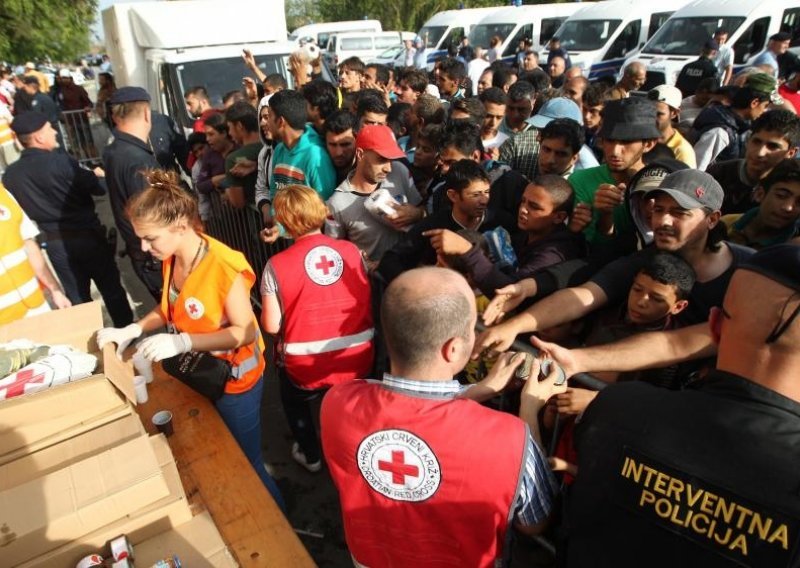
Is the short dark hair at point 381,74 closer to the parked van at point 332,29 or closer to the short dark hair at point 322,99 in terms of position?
the short dark hair at point 322,99

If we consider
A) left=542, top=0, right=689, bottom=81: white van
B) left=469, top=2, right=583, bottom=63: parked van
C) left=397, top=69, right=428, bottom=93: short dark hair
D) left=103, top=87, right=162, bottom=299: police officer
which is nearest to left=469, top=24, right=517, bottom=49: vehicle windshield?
left=469, top=2, right=583, bottom=63: parked van

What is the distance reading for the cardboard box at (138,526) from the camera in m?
1.74

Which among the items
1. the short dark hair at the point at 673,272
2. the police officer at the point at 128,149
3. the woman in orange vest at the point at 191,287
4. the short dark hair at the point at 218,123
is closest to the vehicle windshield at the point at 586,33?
the short dark hair at the point at 218,123

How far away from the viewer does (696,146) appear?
4844 millimetres

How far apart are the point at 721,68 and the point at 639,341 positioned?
1117cm

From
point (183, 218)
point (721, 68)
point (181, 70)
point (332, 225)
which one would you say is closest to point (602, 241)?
point (332, 225)

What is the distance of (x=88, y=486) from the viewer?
1.80 m

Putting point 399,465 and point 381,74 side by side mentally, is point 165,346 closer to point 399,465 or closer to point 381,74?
point 399,465

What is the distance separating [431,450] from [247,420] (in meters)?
1.66

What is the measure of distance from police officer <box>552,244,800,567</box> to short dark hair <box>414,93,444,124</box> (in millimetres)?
4050

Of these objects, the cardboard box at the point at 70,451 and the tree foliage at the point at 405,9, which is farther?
the tree foliage at the point at 405,9

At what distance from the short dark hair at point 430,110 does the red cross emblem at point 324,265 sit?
275cm

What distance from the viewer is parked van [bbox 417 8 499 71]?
1942 centimetres

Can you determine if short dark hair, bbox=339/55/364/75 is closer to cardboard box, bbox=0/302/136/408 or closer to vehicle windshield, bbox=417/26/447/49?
cardboard box, bbox=0/302/136/408
